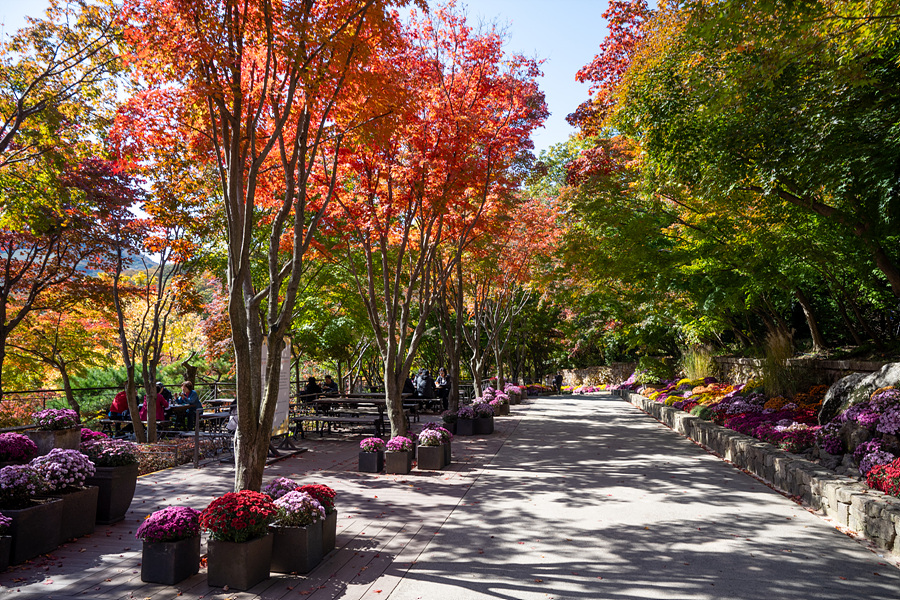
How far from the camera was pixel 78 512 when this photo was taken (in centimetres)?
518

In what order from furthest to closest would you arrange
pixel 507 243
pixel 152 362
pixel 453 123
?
pixel 507 243
pixel 152 362
pixel 453 123

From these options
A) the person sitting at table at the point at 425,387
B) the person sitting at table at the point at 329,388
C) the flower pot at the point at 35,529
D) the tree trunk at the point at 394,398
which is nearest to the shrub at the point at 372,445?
the tree trunk at the point at 394,398

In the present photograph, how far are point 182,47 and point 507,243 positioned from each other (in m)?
13.6

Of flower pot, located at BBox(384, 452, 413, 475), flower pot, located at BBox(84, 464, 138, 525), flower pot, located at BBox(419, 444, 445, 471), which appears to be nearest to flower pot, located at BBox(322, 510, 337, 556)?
flower pot, located at BBox(84, 464, 138, 525)

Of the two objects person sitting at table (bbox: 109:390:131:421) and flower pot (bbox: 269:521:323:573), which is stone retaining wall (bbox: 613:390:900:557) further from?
person sitting at table (bbox: 109:390:131:421)

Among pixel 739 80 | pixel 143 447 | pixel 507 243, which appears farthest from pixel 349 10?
pixel 507 243

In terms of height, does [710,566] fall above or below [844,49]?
below

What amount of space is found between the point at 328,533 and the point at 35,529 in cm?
235

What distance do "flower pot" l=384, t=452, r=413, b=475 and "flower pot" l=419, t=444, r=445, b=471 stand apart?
0.33m

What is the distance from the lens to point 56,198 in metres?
9.77

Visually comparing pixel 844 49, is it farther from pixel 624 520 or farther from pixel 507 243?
pixel 507 243

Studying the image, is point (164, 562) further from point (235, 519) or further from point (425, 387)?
point (425, 387)

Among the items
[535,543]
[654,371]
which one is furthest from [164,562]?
[654,371]

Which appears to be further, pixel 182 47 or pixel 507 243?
pixel 507 243
